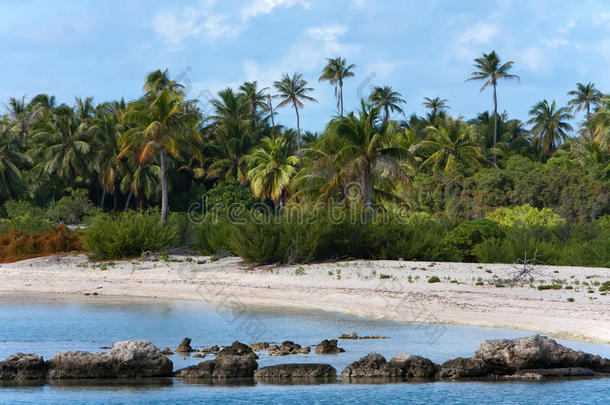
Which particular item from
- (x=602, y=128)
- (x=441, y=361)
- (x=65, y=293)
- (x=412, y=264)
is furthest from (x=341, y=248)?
(x=602, y=128)

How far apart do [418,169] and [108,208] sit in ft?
87.4

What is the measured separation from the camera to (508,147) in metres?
68.3

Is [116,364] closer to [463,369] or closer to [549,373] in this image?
[463,369]

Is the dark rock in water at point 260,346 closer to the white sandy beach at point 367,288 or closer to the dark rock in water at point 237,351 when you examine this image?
the dark rock in water at point 237,351

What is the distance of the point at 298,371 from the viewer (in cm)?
1171

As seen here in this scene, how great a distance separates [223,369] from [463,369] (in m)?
3.56

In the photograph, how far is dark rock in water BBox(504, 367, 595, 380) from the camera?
11734mm

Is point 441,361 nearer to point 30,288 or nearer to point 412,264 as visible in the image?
point 412,264

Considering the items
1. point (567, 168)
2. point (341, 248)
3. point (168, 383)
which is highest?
point (567, 168)

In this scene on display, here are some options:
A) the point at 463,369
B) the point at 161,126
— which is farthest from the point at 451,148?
the point at 463,369

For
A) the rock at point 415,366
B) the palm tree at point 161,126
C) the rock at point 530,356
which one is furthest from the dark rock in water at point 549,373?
the palm tree at point 161,126

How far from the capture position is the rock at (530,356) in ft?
38.4

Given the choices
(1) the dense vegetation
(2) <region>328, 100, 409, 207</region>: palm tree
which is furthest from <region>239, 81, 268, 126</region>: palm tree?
(2) <region>328, 100, 409, 207</region>: palm tree

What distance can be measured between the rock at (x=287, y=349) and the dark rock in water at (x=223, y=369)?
1.70 m
